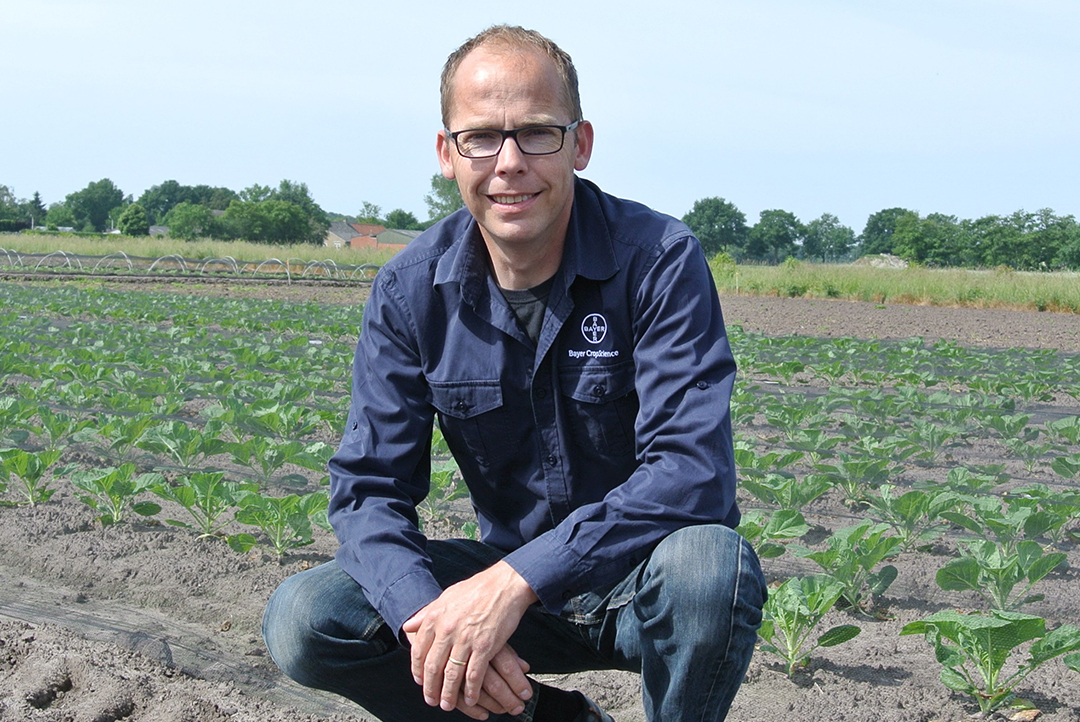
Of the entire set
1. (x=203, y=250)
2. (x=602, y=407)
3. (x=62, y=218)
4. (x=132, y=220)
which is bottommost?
(x=602, y=407)

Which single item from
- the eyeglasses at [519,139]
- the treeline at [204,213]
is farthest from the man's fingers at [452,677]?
the treeline at [204,213]

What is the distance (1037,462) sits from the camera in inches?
221

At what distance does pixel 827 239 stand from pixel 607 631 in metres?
99.3

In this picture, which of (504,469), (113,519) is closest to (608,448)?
(504,469)

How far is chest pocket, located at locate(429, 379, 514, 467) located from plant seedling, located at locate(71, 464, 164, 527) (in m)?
1.95

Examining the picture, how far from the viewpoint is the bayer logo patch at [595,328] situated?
2.09 meters

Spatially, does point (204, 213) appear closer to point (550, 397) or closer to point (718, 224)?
point (718, 224)

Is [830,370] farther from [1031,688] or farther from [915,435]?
[1031,688]

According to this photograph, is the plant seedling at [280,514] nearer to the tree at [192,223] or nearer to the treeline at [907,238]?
the treeline at [907,238]

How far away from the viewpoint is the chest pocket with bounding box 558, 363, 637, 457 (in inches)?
81.7

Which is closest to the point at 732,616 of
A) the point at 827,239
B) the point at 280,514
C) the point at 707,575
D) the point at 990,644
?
the point at 707,575

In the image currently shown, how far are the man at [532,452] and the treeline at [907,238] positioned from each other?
128 feet

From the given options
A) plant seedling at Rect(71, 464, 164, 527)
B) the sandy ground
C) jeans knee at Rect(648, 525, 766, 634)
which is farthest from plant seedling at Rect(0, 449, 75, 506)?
jeans knee at Rect(648, 525, 766, 634)

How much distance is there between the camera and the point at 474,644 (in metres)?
1.75
